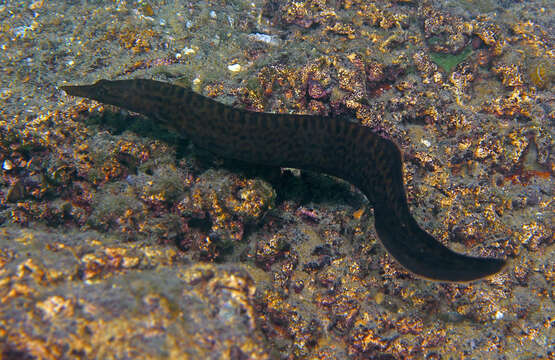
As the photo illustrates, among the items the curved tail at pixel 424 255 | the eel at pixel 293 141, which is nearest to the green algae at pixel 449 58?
the eel at pixel 293 141

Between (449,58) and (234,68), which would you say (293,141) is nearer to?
(234,68)

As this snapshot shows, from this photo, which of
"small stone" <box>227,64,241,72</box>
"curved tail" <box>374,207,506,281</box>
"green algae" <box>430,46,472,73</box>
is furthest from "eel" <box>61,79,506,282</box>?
"green algae" <box>430,46,472,73</box>

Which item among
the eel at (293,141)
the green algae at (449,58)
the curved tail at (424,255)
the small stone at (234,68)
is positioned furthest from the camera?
the green algae at (449,58)

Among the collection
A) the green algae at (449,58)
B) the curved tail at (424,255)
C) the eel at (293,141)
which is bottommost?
the curved tail at (424,255)

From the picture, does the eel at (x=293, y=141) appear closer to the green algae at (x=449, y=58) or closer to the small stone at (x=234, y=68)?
the small stone at (x=234, y=68)

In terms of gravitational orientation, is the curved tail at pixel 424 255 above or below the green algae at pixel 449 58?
below

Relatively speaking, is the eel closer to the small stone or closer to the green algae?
the small stone

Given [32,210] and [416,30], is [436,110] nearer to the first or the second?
[416,30]

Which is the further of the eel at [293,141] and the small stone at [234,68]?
the small stone at [234,68]
